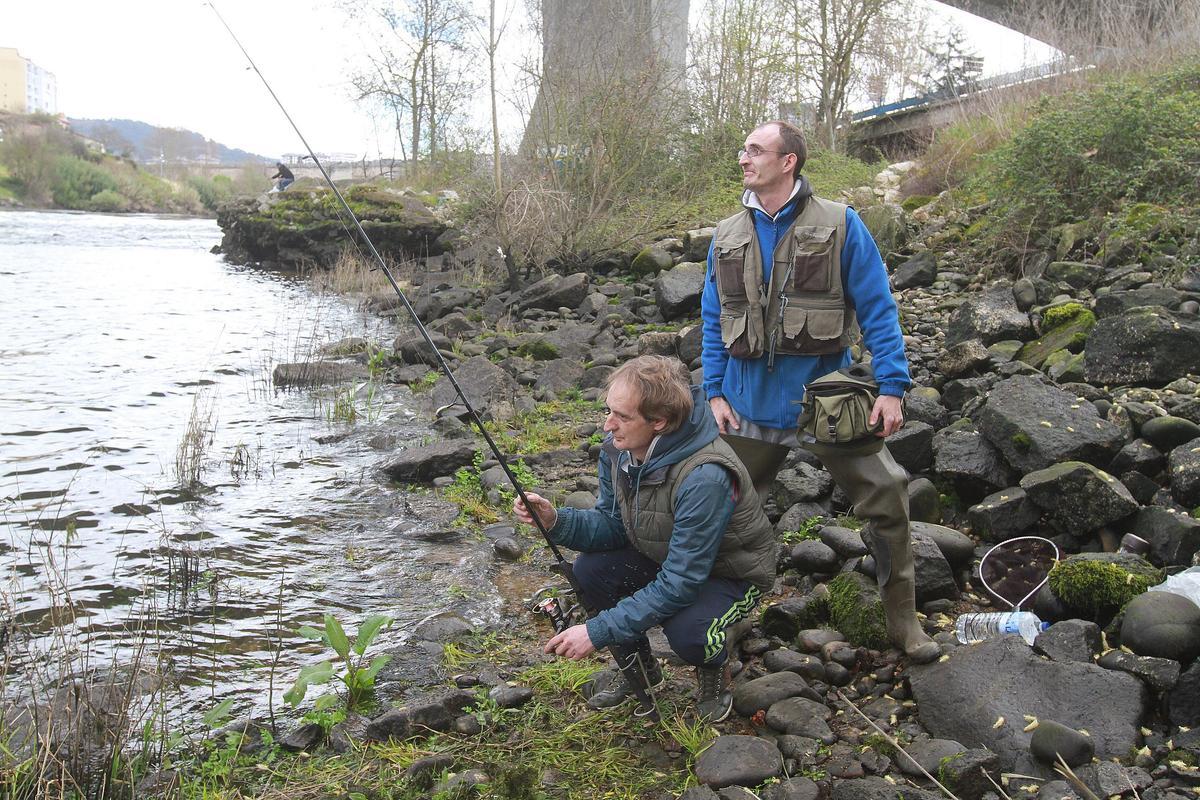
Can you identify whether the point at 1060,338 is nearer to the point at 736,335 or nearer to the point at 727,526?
the point at 736,335

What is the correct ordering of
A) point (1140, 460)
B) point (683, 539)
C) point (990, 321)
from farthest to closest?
point (990, 321) → point (1140, 460) → point (683, 539)

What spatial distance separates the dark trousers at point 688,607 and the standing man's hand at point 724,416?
0.68 meters

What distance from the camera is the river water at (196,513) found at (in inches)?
170

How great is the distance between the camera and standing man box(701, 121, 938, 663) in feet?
11.3

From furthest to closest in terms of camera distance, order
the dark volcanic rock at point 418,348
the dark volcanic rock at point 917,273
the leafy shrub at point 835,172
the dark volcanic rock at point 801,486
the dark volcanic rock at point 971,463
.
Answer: the leafy shrub at point 835,172, the dark volcanic rock at point 418,348, the dark volcanic rock at point 917,273, the dark volcanic rock at point 801,486, the dark volcanic rock at point 971,463

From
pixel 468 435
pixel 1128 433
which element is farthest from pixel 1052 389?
pixel 468 435

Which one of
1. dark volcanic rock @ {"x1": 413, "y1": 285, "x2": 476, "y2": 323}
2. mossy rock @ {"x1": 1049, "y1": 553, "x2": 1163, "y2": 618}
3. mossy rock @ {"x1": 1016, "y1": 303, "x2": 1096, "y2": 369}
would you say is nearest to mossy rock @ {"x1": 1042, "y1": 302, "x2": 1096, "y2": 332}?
mossy rock @ {"x1": 1016, "y1": 303, "x2": 1096, "y2": 369}

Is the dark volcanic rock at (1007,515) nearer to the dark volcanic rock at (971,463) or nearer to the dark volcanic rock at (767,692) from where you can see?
the dark volcanic rock at (971,463)

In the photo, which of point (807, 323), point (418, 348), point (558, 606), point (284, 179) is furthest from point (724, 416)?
point (284, 179)

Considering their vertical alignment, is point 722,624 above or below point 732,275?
below

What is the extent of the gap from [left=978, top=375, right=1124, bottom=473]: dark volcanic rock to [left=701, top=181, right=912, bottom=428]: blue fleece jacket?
142 cm

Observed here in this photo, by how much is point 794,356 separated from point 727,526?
2.75 ft

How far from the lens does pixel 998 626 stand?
3682 millimetres

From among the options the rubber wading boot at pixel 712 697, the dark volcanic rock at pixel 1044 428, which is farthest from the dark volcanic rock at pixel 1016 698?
the dark volcanic rock at pixel 1044 428
